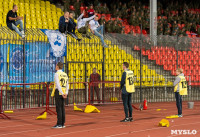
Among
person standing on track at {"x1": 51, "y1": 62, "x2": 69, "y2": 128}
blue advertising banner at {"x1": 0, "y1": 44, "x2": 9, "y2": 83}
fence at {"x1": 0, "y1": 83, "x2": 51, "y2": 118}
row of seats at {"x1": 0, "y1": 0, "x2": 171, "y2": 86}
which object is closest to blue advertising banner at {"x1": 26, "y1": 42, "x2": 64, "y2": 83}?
row of seats at {"x1": 0, "y1": 0, "x2": 171, "y2": 86}

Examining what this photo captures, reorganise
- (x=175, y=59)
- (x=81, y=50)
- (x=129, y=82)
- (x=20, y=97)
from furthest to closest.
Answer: (x=175, y=59) → (x=81, y=50) → (x=20, y=97) → (x=129, y=82)

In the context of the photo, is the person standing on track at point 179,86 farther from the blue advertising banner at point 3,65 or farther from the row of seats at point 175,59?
the row of seats at point 175,59

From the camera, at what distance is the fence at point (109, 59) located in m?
19.2

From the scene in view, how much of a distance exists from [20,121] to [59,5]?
15538 millimetres

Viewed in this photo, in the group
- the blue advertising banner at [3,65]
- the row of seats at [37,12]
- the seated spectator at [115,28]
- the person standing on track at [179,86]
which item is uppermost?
the row of seats at [37,12]

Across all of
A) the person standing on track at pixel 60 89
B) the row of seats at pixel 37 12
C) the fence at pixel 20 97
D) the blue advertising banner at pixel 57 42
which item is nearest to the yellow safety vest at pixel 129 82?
the person standing on track at pixel 60 89

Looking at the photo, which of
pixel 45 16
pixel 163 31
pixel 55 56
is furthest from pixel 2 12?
pixel 163 31

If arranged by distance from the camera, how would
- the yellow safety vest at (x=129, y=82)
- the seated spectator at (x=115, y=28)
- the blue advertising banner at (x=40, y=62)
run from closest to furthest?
the yellow safety vest at (x=129, y=82) < the blue advertising banner at (x=40, y=62) < the seated spectator at (x=115, y=28)

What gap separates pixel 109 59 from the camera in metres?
23.7

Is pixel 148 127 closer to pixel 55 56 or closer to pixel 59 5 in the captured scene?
pixel 55 56

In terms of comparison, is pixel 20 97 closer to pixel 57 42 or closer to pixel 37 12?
pixel 57 42

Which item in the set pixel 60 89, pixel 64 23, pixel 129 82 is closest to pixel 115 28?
pixel 64 23

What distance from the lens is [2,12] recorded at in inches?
1007

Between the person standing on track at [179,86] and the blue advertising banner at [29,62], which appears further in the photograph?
the blue advertising banner at [29,62]
